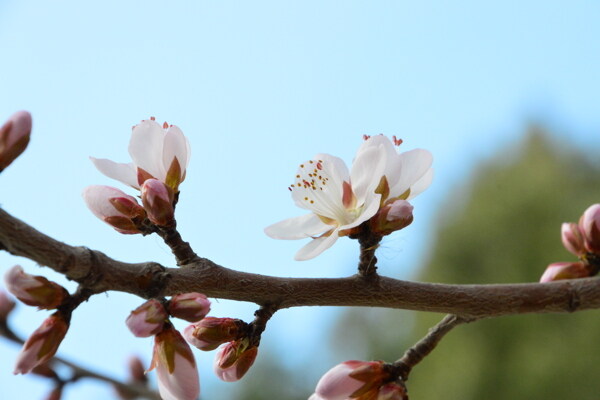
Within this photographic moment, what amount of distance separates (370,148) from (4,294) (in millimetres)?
1072

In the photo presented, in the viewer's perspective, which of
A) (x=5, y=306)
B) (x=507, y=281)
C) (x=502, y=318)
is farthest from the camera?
(x=507, y=281)

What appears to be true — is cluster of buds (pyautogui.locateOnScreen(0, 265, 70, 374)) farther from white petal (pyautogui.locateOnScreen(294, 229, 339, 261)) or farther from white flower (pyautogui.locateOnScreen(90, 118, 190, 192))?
white petal (pyautogui.locateOnScreen(294, 229, 339, 261))

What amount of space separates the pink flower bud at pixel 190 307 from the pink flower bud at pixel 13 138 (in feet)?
1.05

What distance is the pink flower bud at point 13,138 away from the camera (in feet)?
3.22

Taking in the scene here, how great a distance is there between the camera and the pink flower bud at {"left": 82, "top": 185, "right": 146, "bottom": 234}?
1.20 metres

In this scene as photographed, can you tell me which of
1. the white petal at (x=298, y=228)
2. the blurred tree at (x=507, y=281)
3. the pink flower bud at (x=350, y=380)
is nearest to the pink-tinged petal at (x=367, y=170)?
the white petal at (x=298, y=228)

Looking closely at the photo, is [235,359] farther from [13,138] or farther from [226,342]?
[13,138]

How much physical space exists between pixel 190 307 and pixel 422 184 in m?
0.60

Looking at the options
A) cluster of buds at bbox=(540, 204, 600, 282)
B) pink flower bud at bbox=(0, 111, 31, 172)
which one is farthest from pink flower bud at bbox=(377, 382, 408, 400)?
pink flower bud at bbox=(0, 111, 31, 172)

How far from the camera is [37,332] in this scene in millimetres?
986

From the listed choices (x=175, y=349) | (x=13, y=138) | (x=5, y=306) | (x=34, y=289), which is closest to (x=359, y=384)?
(x=175, y=349)

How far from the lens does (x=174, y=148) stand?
1272 millimetres

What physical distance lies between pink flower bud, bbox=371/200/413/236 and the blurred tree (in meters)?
8.86

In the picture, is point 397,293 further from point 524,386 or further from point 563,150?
point 563,150
